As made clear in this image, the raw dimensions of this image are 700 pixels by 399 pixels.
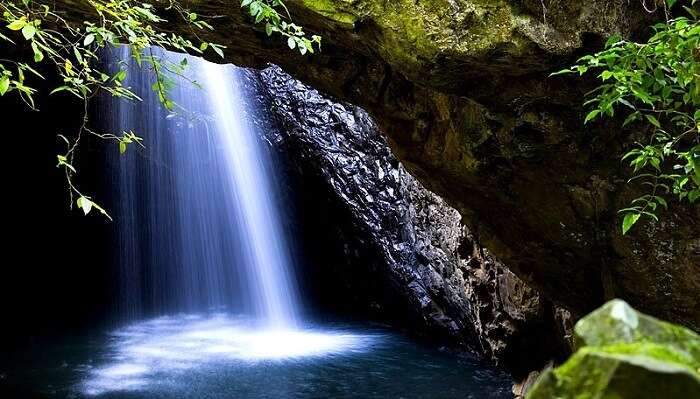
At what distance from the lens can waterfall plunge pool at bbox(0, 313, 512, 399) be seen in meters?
7.22

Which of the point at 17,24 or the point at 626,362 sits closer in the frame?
the point at 626,362

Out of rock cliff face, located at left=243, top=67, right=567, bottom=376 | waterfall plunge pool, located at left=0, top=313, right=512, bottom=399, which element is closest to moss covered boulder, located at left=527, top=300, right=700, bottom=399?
rock cliff face, located at left=243, top=67, right=567, bottom=376

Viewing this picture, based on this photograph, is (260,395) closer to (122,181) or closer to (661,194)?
(661,194)

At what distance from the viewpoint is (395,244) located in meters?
11.1

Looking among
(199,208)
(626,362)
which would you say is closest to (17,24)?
(626,362)

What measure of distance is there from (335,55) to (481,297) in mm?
4459

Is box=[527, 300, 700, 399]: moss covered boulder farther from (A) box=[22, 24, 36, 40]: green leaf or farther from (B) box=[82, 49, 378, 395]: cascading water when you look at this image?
(B) box=[82, 49, 378, 395]: cascading water

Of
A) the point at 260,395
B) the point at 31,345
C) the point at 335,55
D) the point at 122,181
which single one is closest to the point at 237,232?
the point at 122,181

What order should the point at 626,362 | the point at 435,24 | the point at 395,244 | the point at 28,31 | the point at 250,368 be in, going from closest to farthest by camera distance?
1. the point at 626,362
2. the point at 28,31
3. the point at 435,24
4. the point at 250,368
5. the point at 395,244

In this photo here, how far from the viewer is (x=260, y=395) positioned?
7094 mm

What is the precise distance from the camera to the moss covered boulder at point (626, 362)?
0.95 m

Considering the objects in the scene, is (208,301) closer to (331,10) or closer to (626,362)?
(331,10)

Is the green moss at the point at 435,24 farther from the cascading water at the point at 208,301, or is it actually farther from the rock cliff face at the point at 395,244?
the cascading water at the point at 208,301

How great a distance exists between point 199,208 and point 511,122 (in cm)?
1358
